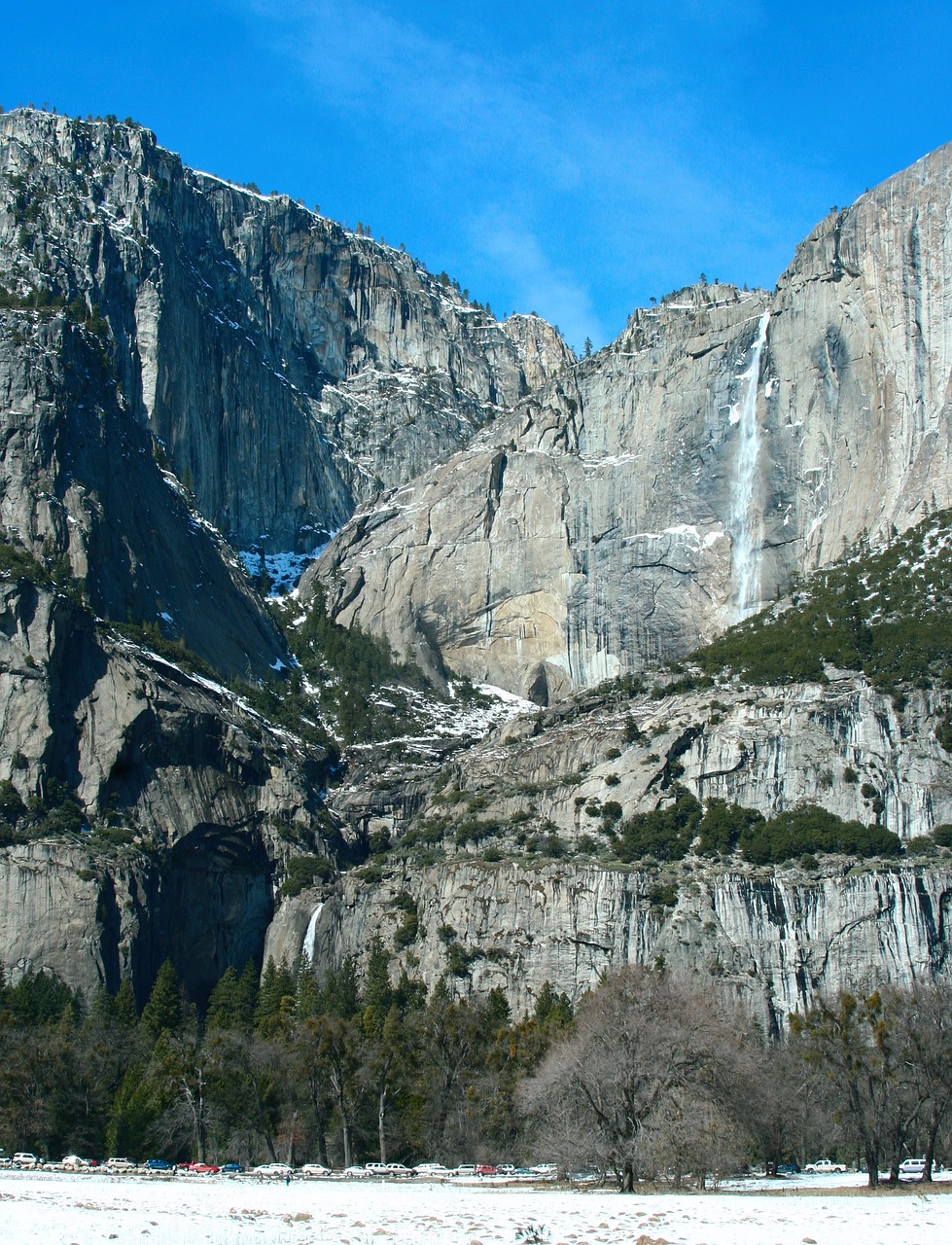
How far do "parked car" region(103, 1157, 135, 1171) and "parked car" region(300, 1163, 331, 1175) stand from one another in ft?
25.6

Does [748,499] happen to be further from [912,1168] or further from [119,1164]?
[119,1164]

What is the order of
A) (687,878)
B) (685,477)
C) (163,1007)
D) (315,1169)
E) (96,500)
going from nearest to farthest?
1. (315,1169)
2. (163,1007)
3. (687,878)
4. (96,500)
5. (685,477)

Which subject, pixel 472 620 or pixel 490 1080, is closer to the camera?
pixel 490 1080

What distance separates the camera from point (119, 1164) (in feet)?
231

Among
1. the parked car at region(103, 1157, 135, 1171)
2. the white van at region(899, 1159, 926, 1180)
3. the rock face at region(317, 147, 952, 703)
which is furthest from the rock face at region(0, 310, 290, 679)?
the white van at region(899, 1159, 926, 1180)

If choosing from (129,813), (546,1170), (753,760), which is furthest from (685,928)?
(129,813)

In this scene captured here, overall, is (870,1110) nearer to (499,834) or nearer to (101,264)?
(499,834)

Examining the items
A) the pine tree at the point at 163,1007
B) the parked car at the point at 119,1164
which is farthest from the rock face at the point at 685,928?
the parked car at the point at 119,1164

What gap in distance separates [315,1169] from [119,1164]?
897 centimetres

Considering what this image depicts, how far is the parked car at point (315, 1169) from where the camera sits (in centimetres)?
6994

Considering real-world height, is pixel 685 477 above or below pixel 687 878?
above

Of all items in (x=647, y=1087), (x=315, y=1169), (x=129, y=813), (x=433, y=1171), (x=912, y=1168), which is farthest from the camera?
(x=129, y=813)

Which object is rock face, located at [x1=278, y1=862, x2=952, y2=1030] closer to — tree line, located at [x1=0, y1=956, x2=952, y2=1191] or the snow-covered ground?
tree line, located at [x1=0, y1=956, x2=952, y2=1191]

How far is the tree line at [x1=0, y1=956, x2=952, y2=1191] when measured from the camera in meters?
59.8
